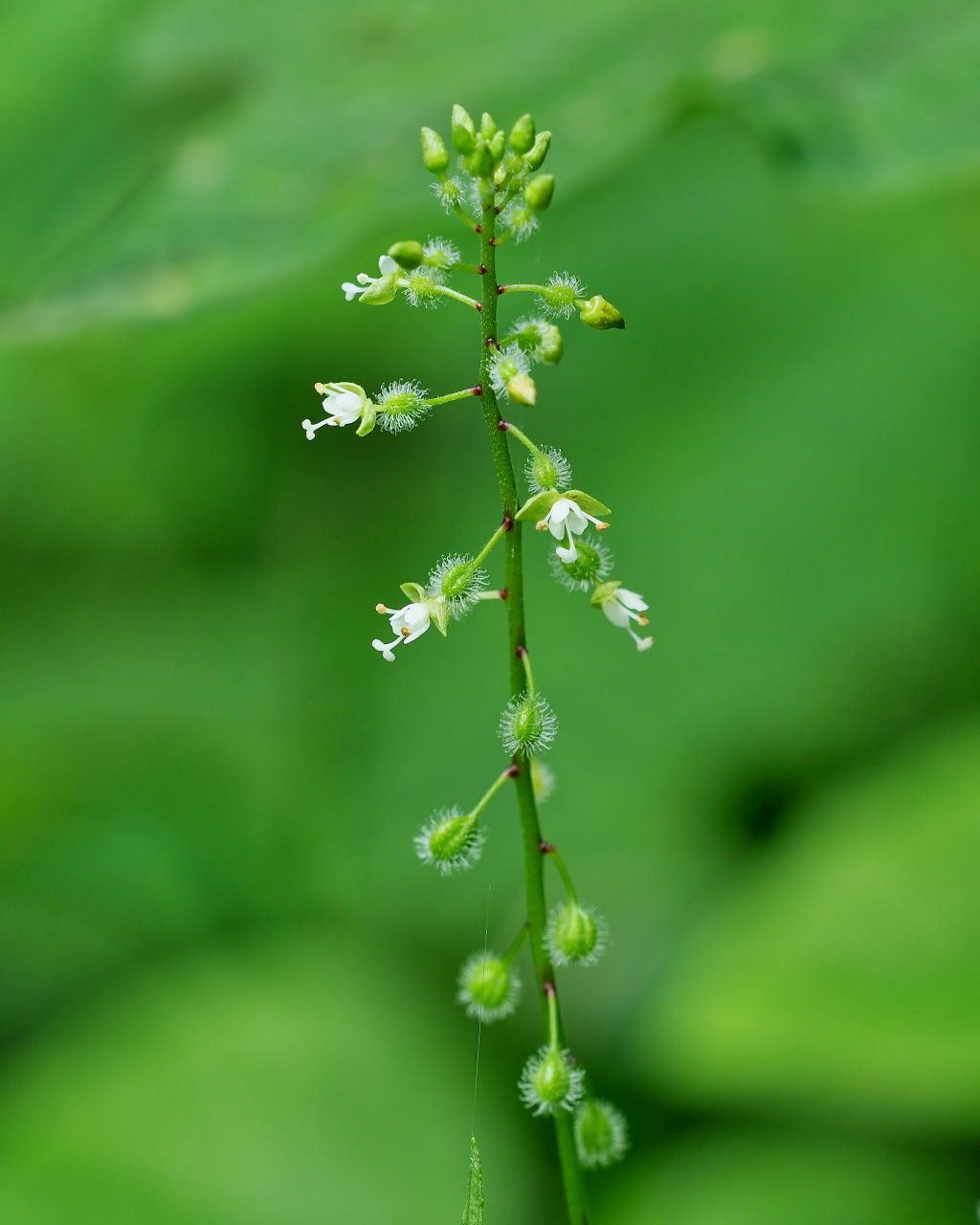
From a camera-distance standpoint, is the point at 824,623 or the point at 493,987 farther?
the point at 824,623

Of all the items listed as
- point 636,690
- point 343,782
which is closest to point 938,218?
point 636,690

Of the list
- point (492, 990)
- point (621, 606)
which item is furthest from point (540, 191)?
point (492, 990)

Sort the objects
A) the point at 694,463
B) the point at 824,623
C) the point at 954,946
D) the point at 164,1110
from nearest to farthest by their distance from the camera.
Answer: the point at 954,946 → the point at 164,1110 → the point at 824,623 → the point at 694,463

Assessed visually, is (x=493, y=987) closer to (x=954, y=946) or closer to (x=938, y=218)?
(x=954, y=946)

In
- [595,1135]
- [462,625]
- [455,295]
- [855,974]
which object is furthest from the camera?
[462,625]

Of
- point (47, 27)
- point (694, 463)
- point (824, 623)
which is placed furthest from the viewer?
point (694, 463)

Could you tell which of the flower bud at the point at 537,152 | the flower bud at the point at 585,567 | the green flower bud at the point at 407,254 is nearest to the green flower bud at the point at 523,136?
the flower bud at the point at 537,152

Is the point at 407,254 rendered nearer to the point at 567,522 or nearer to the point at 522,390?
the point at 522,390
